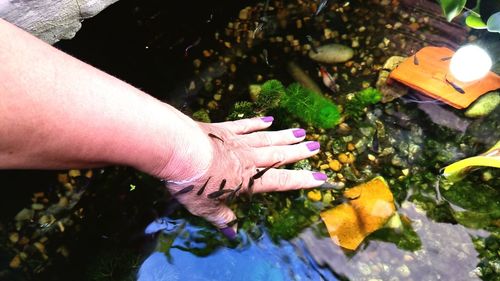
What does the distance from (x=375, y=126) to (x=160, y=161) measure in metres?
1.28

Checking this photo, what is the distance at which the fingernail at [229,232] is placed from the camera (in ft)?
7.41

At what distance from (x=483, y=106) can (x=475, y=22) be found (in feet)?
1.53

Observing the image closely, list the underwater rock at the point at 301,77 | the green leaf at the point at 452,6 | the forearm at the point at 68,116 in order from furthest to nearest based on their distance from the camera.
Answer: the underwater rock at the point at 301,77 → the green leaf at the point at 452,6 → the forearm at the point at 68,116

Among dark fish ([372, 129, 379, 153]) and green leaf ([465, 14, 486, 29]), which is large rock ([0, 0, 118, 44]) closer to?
dark fish ([372, 129, 379, 153])

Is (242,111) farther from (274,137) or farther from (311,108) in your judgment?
(311,108)

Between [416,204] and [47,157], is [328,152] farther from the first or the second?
[47,157]

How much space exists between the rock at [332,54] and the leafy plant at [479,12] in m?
0.58

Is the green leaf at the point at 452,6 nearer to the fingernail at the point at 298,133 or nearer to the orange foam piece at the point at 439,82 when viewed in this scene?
the orange foam piece at the point at 439,82

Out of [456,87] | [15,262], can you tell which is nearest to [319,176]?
[456,87]

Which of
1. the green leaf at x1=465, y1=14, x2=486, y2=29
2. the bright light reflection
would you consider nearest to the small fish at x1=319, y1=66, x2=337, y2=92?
the bright light reflection

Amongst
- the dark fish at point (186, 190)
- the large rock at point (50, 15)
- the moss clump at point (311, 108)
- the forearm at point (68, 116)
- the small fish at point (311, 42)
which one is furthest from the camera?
the small fish at point (311, 42)

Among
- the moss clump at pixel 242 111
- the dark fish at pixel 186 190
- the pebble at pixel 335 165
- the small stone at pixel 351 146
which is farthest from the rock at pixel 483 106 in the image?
the dark fish at pixel 186 190

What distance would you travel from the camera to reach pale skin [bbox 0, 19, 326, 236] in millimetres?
1479

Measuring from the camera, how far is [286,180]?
2.30 metres
